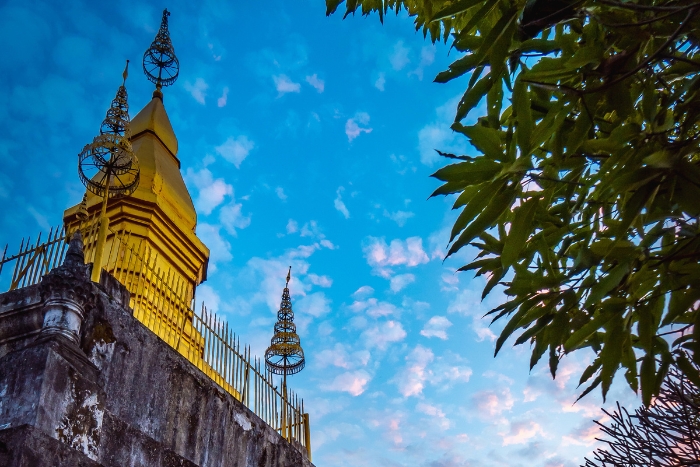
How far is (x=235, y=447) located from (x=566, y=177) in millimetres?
5177

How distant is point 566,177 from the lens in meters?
1.76

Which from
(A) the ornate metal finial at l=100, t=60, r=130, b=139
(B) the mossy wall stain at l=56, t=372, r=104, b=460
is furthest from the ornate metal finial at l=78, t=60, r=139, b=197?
(B) the mossy wall stain at l=56, t=372, r=104, b=460

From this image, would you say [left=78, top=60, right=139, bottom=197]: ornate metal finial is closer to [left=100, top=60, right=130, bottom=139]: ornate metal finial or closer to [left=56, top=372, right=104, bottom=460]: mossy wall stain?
[left=100, top=60, right=130, bottom=139]: ornate metal finial

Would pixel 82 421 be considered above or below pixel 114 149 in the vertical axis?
below

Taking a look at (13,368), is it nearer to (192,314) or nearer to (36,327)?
(36,327)

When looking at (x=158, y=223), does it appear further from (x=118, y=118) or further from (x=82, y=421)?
(x=82, y=421)

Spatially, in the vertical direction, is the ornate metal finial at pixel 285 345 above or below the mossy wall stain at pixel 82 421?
above

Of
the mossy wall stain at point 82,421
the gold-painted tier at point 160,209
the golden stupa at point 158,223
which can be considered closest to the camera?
the mossy wall stain at point 82,421

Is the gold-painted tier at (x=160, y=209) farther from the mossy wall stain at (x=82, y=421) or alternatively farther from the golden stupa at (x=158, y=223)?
the mossy wall stain at (x=82, y=421)

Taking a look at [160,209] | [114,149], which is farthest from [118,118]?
[160,209]

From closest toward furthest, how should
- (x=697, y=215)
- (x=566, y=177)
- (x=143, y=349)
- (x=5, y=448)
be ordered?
(x=697, y=215) → (x=566, y=177) → (x=5, y=448) → (x=143, y=349)

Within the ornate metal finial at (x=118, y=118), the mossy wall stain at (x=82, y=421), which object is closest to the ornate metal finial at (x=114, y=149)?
the ornate metal finial at (x=118, y=118)

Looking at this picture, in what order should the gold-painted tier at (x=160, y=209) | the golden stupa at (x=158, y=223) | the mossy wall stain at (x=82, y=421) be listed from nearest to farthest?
1. the mossy wall stain at (x=82, y=421)
2. the golden stupa at (x=158, y=223)
3. the gold-painted tier at (x=160, y=209)

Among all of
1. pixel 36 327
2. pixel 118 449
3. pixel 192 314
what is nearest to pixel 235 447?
pixel 192 314
